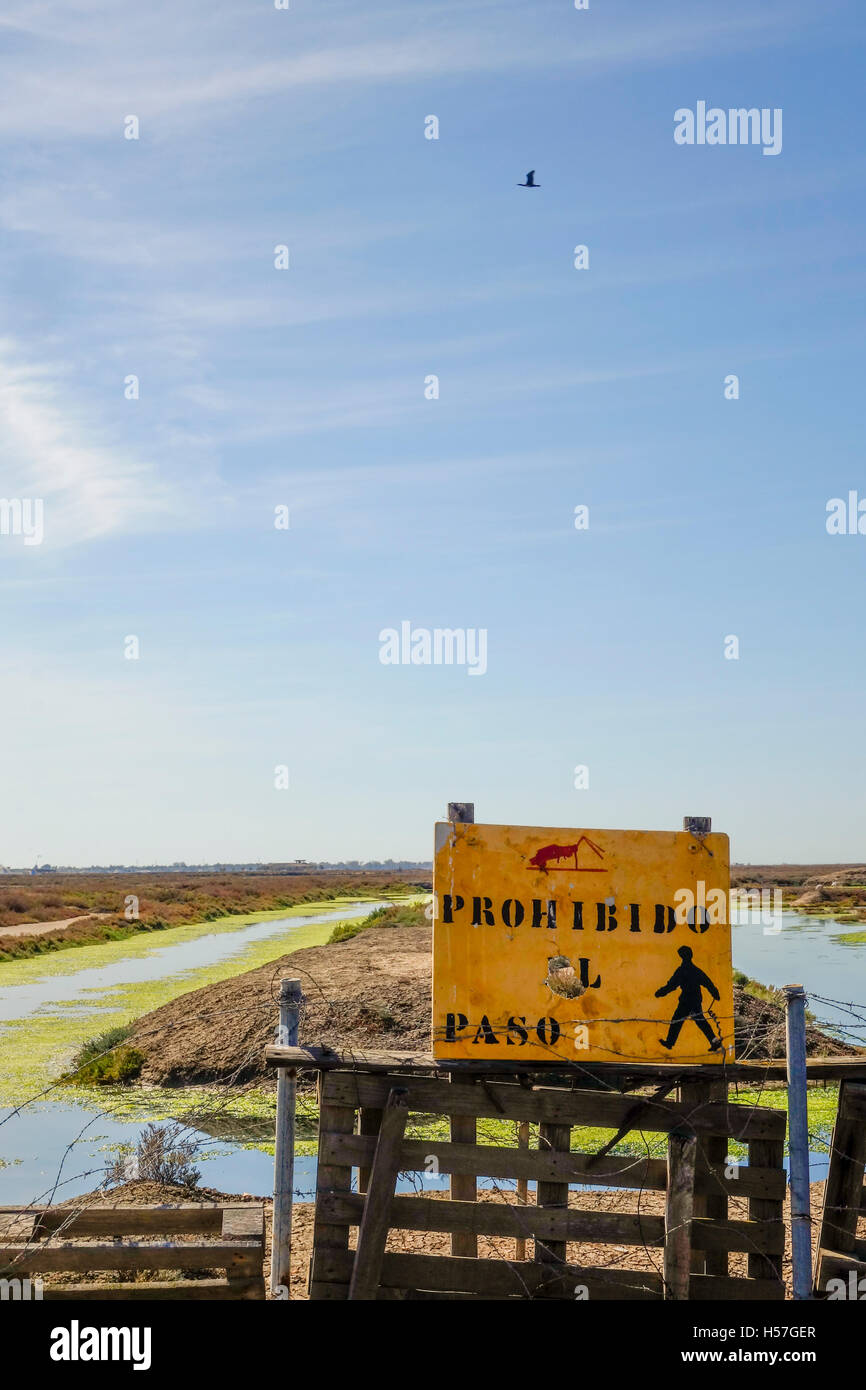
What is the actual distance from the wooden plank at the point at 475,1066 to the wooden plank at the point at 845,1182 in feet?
2.13

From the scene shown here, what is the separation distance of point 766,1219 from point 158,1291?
3781 millimetres

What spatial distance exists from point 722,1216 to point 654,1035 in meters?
1.21

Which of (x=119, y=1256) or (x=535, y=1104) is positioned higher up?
(x=535, y=1104)

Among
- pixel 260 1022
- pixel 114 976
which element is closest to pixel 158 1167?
pixel 260 1022

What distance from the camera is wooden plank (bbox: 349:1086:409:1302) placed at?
6801mm

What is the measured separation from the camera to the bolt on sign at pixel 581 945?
7.23 m

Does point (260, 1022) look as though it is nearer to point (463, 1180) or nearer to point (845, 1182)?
point (463, 1180)

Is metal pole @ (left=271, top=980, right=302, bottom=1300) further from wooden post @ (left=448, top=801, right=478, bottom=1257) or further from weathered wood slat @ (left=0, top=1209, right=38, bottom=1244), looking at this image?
weathered wood slat @ (left=0, top=1209, right=38, bottom=1244)

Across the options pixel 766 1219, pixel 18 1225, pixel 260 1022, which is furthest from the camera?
pixel 260 1022

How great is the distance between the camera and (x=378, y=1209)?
6.83 m

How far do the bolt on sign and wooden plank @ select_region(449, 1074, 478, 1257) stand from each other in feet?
1.37

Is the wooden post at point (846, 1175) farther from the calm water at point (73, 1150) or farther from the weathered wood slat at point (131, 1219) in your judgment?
the calm water at point (73, 1150)
